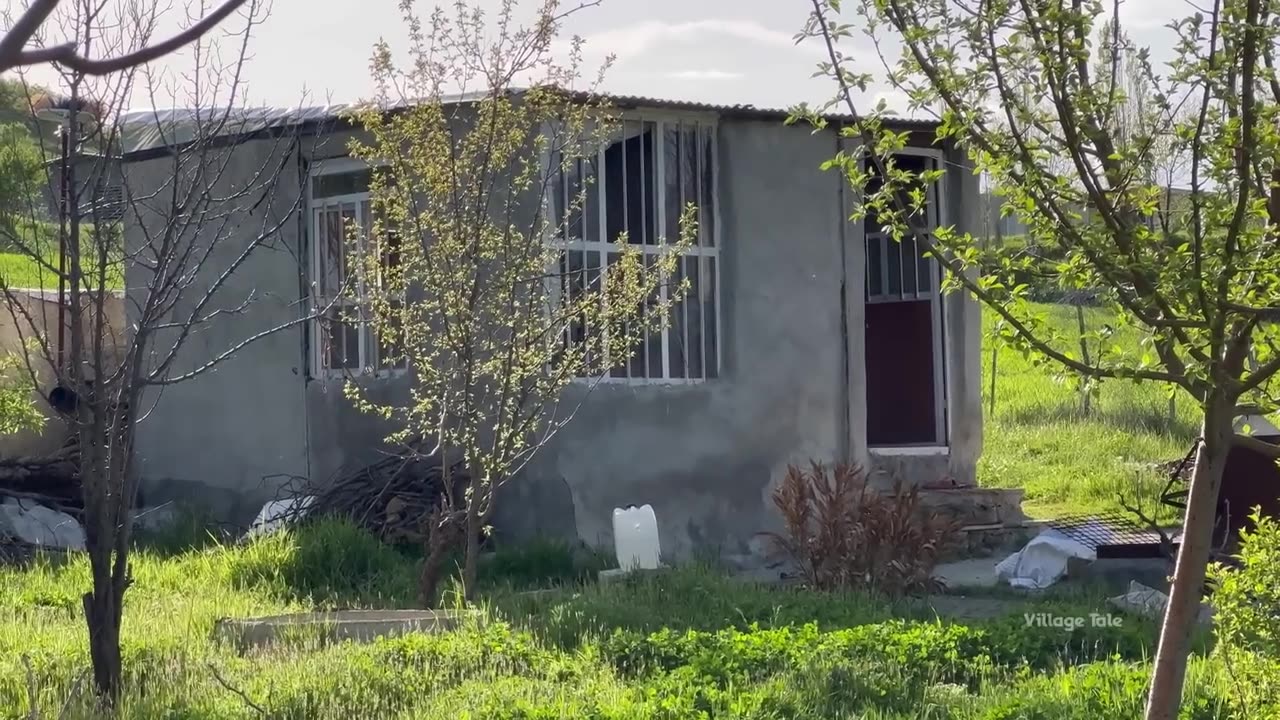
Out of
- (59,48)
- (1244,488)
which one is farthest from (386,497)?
(59,48)

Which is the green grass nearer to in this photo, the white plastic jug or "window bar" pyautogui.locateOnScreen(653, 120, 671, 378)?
the white plastic jug

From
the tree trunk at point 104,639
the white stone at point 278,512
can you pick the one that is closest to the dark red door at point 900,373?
the white stone at point 278,512

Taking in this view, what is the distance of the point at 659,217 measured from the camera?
1081cm

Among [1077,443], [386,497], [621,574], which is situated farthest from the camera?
[1077,443]

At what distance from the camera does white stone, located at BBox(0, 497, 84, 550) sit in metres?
11.0

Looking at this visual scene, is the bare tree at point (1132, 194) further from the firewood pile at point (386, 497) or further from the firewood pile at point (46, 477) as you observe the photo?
the firewood pile at point (46, 477)

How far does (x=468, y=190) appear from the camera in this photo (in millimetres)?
7719

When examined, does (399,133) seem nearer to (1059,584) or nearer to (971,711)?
(971,711)

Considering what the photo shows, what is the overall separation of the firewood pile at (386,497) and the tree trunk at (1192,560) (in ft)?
20.5

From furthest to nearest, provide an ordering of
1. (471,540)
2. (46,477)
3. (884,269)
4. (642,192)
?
(884,269), (46,477), (642,192), (471,540)

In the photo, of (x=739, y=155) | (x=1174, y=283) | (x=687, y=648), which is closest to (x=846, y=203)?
(x=739, y=155)

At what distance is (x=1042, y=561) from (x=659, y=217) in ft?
11.8

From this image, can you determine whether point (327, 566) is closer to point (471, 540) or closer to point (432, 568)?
point (432, 568)

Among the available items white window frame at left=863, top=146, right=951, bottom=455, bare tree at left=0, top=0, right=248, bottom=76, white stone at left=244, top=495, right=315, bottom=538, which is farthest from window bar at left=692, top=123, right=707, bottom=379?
bare tree at left=0, top=0, right=248, bottom=76
